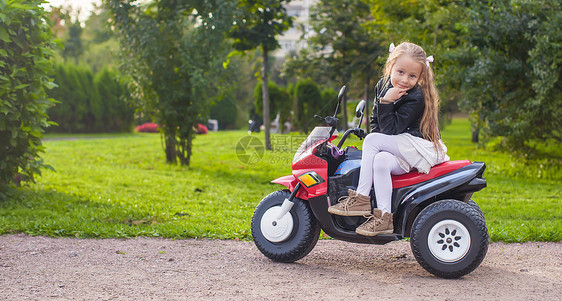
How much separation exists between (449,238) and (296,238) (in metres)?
1.24

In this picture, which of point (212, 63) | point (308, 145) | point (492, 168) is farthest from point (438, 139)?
point (492, 168)

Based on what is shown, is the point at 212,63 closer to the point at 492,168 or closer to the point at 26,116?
the point at 26,116

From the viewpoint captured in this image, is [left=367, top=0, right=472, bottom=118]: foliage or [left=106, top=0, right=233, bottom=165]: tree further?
[left=367, top=0, right=472, bottom=118]: foliage

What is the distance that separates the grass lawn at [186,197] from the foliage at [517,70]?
106 cm

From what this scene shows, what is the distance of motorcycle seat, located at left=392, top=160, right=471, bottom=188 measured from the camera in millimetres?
4281

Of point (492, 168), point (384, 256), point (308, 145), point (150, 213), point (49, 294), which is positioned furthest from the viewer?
point (492, 168)

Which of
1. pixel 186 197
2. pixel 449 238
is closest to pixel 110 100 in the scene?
pixel 186 197

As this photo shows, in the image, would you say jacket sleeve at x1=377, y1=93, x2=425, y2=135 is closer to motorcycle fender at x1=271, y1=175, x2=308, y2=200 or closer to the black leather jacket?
the black leather jacket

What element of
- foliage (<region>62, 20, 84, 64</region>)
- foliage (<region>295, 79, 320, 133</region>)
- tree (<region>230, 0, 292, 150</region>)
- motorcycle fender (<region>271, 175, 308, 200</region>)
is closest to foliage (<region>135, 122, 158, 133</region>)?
foliage (<region>295, 79, 320, 133</region>)

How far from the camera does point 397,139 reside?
4.32 metres

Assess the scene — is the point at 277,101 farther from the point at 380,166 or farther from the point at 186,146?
the point at 380,166

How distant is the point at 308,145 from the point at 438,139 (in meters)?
1.08

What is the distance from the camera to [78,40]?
3775 centimetres

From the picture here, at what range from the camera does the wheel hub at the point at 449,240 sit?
4.11 m
